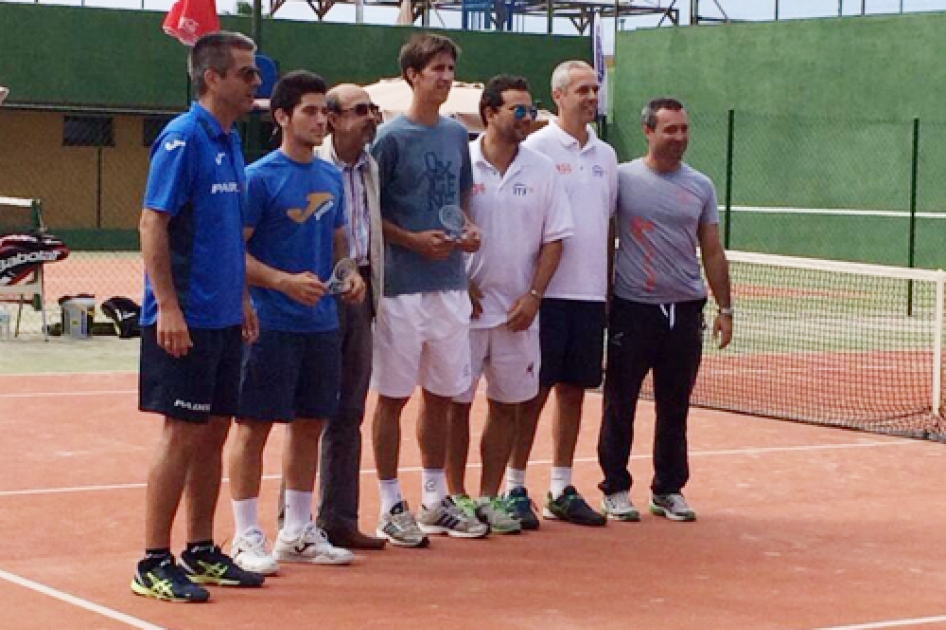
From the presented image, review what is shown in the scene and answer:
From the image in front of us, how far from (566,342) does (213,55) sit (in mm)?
2528

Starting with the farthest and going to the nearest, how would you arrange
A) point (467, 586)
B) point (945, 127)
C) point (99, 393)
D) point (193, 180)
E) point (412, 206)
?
1. point (945, 127)
2. point (99, 393)
3. point (412, 206)
4. point (467, 586)
5. point (193, 180)

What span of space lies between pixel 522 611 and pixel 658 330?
2.48m

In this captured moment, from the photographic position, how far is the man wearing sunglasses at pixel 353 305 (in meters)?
8.23

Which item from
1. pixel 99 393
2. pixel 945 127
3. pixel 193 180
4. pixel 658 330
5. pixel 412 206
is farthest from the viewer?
pixel 945 127

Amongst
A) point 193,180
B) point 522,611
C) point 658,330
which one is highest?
point 193,180

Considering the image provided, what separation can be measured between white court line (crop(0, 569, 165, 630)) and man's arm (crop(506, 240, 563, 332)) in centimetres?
244

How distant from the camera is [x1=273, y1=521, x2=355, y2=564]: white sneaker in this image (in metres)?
7.97

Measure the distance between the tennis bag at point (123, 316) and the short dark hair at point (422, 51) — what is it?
10.2 metres

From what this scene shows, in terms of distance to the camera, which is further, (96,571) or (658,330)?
(658,330)

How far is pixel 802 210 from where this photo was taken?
30297 millimetres

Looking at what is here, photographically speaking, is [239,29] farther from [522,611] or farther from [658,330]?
[522,611]

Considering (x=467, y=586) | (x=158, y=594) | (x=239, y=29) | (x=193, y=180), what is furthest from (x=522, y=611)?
(x=239, y=29)

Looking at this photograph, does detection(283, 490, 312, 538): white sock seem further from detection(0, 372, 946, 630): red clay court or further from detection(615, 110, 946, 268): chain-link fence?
detection(615, 110, 946, 268): chain-link fence

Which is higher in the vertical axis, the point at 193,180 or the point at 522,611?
the point at 193,180
